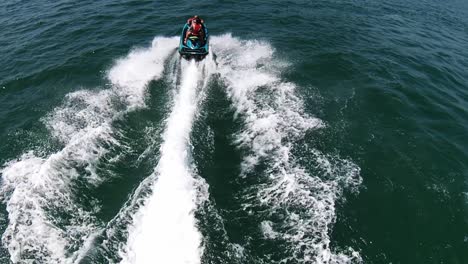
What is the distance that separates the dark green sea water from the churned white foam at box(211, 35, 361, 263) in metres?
0.08

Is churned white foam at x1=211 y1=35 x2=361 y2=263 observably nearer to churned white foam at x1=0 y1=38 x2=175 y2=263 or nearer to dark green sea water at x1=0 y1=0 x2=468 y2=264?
dark green sea water at x1=0 y1=0 x2=468 y2=264

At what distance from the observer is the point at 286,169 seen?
671 inches

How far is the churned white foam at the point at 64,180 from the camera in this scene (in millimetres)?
13531

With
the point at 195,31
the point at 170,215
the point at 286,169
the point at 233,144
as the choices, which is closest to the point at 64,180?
the point at 170,215

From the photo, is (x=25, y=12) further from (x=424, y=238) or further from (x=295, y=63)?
(x=424, y=238)

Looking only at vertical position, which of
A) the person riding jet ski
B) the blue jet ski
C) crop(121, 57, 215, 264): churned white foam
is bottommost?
crop(121, 57, 215, 264): churned white foam

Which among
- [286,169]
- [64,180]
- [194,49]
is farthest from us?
[194,49]

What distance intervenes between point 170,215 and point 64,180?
20.0ft

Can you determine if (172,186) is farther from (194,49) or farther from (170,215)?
(194,49)

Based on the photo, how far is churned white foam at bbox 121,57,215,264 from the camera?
1300 cm

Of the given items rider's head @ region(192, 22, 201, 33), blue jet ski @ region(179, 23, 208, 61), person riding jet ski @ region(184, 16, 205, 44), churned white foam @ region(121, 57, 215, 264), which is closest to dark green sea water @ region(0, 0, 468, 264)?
churned white foam @ region(121, 57, 215, 264)

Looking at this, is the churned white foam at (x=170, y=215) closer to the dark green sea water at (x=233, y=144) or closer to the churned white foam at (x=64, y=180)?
the dark green sea water at (x=233, y=144)

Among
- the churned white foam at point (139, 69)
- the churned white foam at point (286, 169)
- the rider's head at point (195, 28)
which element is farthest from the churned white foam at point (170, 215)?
the rider's head at point (195, 28)

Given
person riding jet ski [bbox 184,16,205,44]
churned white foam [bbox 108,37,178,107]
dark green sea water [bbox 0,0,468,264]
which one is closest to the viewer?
dark green sea water [bbox 0,0,468,264]
